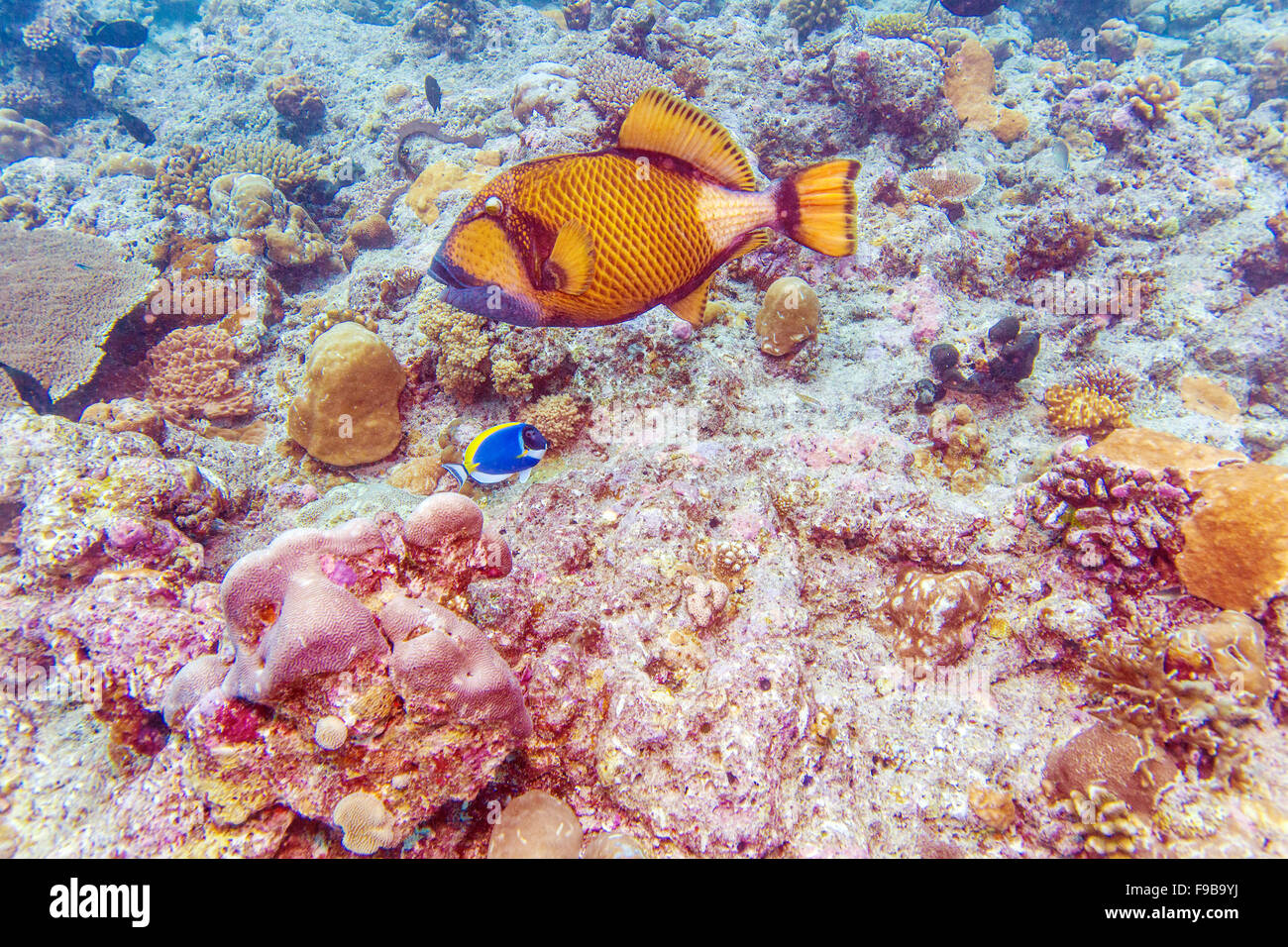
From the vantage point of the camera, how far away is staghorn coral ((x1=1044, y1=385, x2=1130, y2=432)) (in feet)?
13.1

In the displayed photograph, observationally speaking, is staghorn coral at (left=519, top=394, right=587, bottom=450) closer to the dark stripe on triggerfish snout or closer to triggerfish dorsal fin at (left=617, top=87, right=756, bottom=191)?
the dark stripe on triggerfish snout

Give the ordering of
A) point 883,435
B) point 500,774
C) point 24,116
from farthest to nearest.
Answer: point 24,116 < point 883,435 < point 500,774

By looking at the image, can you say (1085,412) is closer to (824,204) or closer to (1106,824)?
(1106,824)

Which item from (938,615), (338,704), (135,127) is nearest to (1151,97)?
(938,615)

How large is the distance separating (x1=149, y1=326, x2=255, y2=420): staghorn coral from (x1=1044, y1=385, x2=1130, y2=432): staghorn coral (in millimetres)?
7158

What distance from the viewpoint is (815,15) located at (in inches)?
397

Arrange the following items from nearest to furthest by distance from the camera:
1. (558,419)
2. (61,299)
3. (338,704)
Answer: (338,704) < (558,419) < (61,299)

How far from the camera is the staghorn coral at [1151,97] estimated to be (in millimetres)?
7289

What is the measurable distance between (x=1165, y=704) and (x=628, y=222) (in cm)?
289

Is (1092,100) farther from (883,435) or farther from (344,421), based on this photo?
(344,421)

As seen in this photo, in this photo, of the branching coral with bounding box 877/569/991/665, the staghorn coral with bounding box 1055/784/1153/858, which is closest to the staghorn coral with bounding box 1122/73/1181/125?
the branching coral with bounding box 877/569/991/665

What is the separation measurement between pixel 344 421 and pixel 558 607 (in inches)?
112
